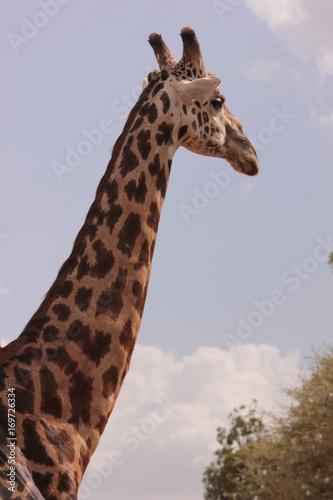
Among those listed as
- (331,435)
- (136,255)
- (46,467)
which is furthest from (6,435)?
(331,435)

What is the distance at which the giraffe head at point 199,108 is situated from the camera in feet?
22.4

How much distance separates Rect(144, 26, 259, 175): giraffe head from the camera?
22.4 ft

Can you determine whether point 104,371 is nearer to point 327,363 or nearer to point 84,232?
point 84,232

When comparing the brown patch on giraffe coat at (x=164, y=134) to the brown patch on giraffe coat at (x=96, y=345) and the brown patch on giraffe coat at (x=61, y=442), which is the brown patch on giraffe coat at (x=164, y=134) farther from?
the brown patch on giraffe coat at (x=61, y=442)

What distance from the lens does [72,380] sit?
552cm

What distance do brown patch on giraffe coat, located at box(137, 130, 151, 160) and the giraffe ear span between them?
55 cm

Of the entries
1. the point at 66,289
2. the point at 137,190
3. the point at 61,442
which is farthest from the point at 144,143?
the point at 61,442

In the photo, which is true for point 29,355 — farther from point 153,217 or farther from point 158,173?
point 158,173

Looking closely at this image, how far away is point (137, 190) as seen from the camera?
6207 millimetres

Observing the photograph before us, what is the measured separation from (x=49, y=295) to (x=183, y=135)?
6.20 feet

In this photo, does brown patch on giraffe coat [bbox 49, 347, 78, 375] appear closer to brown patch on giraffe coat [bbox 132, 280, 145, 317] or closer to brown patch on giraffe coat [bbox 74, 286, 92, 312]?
brown patch on giraffe coat [bbox 74, 286, 92, 312]

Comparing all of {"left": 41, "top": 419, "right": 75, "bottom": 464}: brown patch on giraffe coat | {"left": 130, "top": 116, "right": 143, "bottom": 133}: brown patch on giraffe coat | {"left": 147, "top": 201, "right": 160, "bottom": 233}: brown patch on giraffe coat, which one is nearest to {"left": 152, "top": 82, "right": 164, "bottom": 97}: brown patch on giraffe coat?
{"left": 130, "top": 116, "right": 143, "bottom": 133}: brown patch on giraffe coat

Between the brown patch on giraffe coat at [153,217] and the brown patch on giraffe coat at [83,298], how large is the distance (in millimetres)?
756

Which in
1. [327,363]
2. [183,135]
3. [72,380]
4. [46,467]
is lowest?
[46,467]
